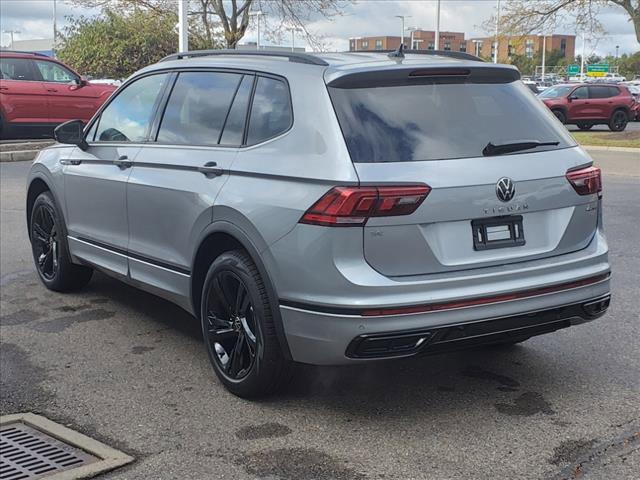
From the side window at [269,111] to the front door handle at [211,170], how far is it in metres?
0.22

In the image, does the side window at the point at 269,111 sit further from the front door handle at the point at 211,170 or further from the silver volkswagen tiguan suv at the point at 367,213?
the front door handle at the point at 211,170

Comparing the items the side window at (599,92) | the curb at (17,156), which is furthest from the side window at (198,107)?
the side window at (599,92)

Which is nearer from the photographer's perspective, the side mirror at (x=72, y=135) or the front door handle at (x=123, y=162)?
the front door handle at (x=123, y=162)

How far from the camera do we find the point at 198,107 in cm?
503

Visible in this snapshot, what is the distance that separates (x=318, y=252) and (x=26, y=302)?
357cm

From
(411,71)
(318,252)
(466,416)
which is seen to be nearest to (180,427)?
(318,252)

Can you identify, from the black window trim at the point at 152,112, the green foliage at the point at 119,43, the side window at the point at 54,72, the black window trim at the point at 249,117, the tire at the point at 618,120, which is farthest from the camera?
the green foliage at the point at 119,43

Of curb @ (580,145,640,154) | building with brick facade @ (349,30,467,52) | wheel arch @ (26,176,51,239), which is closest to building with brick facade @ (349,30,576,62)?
building with brick facade @ (349,30,467,52)

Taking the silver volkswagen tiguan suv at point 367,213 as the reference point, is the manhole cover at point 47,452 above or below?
below

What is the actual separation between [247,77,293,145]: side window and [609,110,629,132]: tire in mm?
28078

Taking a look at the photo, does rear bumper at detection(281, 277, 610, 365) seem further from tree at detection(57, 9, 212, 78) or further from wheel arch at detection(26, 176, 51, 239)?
tree at detection(57, 9, 212, 78)

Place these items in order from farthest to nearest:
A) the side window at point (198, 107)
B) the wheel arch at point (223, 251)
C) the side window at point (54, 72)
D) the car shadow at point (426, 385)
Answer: the side window at point (54, 72), the side window at point (198, 107), the car shadow at point (426, 385), the wheel arch at point (223, 251)

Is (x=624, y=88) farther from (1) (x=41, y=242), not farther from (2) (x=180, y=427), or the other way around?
(2) (x=180, y=427)

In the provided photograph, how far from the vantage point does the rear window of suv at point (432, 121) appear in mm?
3936
